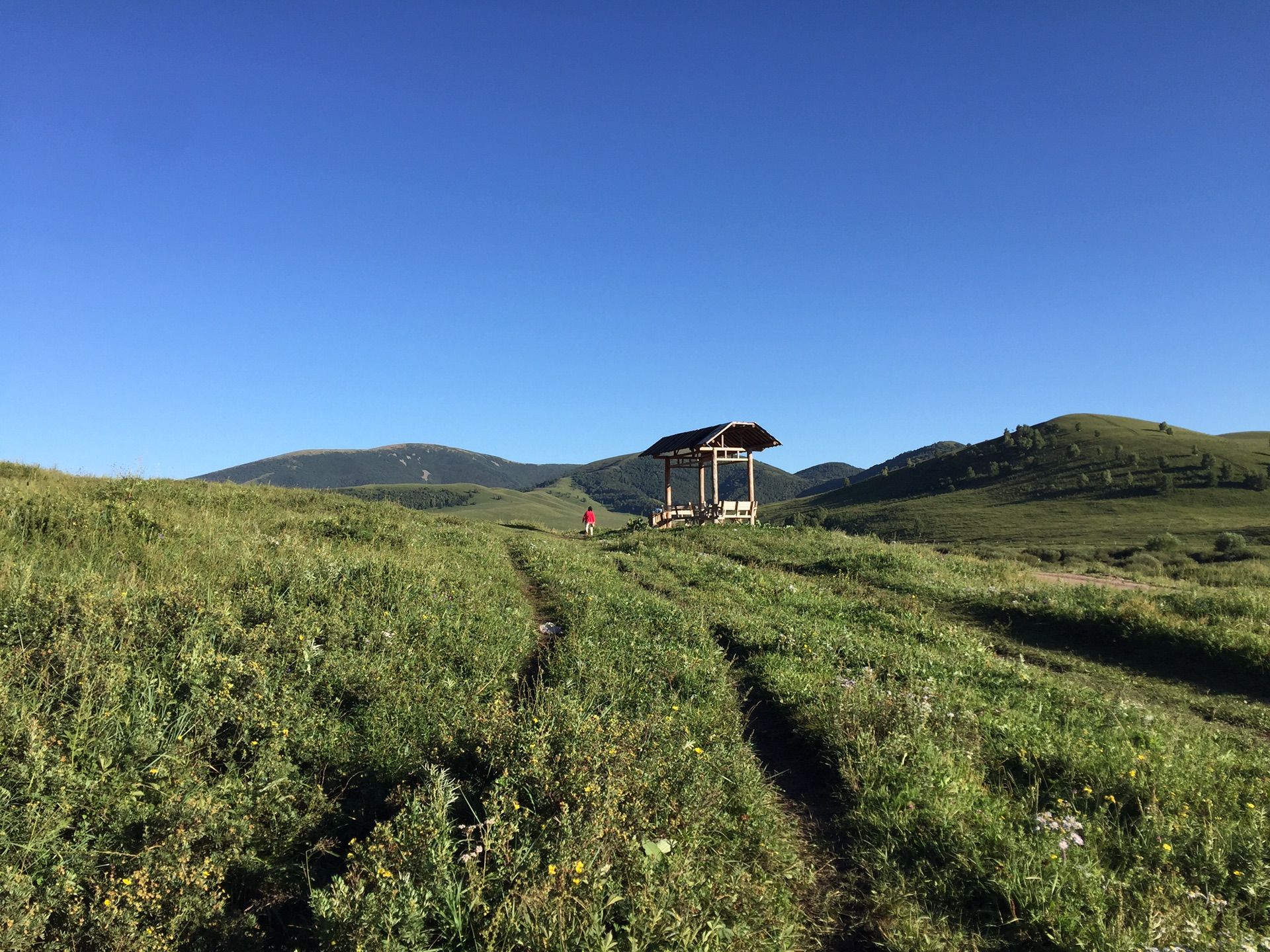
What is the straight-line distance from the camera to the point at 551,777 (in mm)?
3988

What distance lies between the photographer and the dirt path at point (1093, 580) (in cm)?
1630

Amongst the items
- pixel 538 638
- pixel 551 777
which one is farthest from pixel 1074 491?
pixel 551 777

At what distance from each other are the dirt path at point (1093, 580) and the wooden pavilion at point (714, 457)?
12.9 meters

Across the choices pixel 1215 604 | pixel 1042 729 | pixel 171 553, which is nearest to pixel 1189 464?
pixel 1215 604

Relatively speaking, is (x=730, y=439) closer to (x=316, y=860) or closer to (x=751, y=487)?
(x=751, y=487)

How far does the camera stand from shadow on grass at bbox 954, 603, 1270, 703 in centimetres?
891

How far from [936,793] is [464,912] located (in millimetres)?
3559

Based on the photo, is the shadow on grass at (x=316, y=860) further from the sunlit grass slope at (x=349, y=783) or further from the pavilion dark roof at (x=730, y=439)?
the pavilion dark roof at (x=730, y=439)

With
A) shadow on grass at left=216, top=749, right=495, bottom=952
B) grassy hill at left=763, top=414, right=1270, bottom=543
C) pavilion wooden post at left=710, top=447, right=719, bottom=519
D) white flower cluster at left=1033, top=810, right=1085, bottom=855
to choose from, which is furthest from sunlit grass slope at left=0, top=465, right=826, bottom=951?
grassy hill at left=763, top=414, right=1270, bottom=543

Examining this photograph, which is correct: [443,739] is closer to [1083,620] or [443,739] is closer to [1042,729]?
[1042,729]

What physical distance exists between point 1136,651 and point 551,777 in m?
10.6

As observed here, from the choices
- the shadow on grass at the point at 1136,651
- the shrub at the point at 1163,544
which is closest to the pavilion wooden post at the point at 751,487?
the shadow on grass at the point at 1136,651

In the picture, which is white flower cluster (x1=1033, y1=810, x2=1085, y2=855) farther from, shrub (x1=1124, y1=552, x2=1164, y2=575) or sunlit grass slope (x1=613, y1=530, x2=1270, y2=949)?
shrub (x1=1124, y1=552, x2=1164, y2=575)

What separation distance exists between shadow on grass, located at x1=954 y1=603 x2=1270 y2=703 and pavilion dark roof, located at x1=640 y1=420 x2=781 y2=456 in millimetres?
19863
